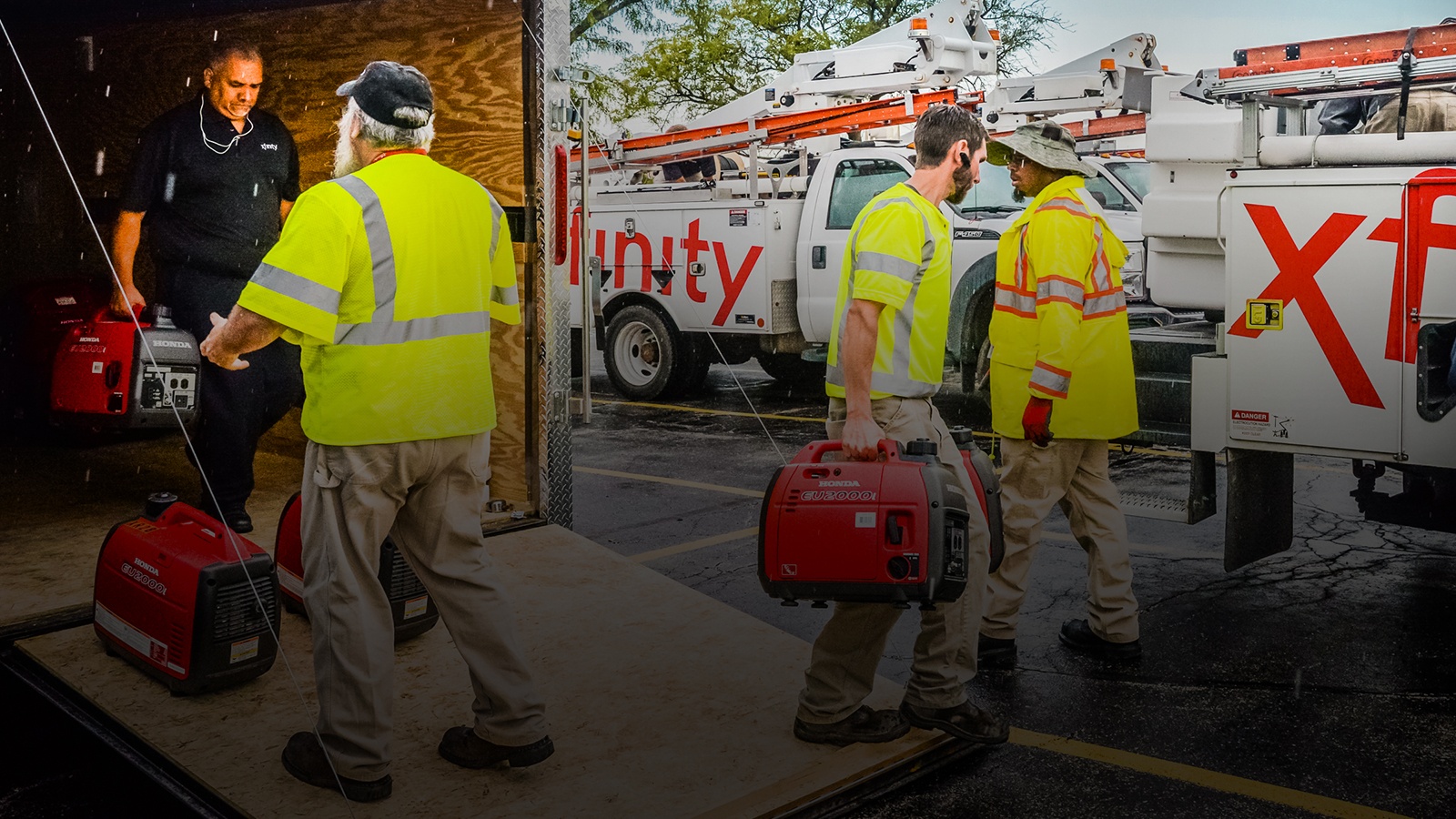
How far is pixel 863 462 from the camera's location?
381cm

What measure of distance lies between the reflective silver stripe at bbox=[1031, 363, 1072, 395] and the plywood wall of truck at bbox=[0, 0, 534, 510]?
245 cm

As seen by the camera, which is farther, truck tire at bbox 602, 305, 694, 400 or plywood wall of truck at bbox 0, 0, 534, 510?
truck tire at bbox 602, 305, 694, 400

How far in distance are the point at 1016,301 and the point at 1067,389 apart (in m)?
0.39

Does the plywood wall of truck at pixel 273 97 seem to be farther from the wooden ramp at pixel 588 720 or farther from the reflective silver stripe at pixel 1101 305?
the reflective silver stripe at pixel 1101 305

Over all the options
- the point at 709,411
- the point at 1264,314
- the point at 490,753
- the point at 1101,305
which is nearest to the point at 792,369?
the point at 709,411

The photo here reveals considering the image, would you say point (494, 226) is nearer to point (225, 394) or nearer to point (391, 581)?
point (391, 581)

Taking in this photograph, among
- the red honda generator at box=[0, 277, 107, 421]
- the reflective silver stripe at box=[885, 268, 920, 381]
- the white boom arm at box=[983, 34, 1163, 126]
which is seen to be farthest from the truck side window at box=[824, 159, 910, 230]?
the reflective silver stripe at box=[885, 268, 920, 381]

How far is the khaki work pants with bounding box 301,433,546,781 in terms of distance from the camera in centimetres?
354

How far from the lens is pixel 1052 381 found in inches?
186

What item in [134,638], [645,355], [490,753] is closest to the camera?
[490,753]

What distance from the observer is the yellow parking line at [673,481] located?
841cm

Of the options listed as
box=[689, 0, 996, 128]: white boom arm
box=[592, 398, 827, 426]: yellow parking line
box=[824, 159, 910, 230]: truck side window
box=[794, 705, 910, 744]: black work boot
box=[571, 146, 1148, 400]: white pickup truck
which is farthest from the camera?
box=[689, 0, 996, 128]: white boom arm

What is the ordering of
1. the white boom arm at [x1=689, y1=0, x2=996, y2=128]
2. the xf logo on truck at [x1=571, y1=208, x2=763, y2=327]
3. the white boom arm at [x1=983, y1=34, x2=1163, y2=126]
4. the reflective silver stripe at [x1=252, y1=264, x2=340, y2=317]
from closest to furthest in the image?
the reflective silver stripe at [x1=252, y1=264, x2=340, y2=317], the xf logo on truck at [x1=571, y1=208, x2=763, y2=327], the white boom arm at [x1=983, y1=34, x2=1163, y2=126], the white boom arm at [x1=689, y1=0, x2=996, y2=128]

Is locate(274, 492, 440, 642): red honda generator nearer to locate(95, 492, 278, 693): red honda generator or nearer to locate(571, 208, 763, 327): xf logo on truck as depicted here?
locate(95, 492, 278, 693): red honda generator
